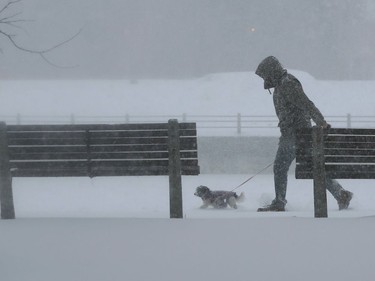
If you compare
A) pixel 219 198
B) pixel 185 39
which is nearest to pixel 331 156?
pixel 219 198

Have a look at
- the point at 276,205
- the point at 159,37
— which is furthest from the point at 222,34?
the point at 276,205

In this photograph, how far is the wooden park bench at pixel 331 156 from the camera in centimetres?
501

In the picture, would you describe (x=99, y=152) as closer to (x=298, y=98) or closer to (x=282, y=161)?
(x=282, y=161)

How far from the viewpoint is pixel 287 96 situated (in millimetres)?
5879

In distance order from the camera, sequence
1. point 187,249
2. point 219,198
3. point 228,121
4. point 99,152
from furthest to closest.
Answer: point 228,121 → point 219,198 → point 99,152 → point 187,249

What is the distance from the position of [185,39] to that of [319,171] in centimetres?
2580

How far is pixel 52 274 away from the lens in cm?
319

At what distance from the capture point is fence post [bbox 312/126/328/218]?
498 cm

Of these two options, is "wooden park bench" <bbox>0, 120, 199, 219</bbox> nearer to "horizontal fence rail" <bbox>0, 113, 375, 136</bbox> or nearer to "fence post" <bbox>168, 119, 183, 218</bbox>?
"fence post" <bbox>168, 119, 183, 218</bbox>

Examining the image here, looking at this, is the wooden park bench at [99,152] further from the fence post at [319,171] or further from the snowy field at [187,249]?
the fence post at [319,171]

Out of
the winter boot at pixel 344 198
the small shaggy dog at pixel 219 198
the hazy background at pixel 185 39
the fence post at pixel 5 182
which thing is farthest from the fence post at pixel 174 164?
the hazy background at pixel 185 39

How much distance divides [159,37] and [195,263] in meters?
27.8

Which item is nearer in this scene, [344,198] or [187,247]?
[187,247]

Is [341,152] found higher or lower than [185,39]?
lower
